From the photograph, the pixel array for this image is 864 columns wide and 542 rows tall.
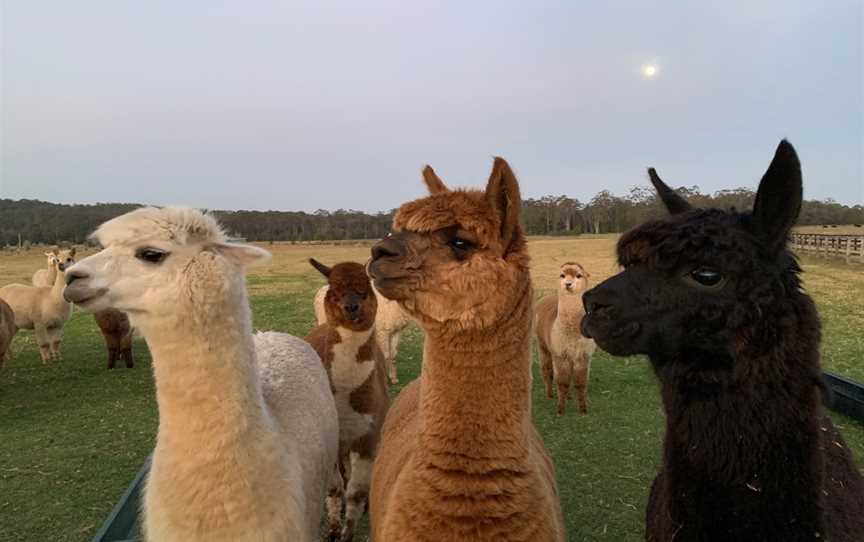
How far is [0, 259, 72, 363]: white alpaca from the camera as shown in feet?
32.0

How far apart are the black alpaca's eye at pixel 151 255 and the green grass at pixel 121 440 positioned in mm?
2987

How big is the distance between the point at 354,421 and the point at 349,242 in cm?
4855

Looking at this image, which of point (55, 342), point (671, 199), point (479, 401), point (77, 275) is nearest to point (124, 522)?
point (77, 275)

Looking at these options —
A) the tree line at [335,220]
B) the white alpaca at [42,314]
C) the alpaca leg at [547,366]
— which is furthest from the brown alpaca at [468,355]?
the tree line at [335,220]

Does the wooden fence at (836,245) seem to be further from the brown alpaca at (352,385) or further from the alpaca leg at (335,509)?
the alpaca leg at (335,509)

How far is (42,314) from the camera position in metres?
9.79

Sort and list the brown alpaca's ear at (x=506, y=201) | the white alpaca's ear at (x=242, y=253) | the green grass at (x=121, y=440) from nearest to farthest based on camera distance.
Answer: the brown alpaca's ear at (x=506, y=201) → the white alpaca's ear at (x=242, y=253) → the green grass at (x=121, y=440)

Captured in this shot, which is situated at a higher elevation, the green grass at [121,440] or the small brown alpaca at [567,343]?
the small brown alpaca at [567,343]

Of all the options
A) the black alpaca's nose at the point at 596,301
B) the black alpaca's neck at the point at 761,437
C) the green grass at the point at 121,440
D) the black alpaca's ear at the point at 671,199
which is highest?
the black alpaca's ear at the point at 671,199

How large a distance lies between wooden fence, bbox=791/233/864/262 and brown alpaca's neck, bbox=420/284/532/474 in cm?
2707

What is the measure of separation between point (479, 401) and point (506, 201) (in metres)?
0.75

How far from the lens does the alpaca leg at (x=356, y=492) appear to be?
12.8 feet

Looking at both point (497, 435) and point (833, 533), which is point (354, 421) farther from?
point (833, 533)

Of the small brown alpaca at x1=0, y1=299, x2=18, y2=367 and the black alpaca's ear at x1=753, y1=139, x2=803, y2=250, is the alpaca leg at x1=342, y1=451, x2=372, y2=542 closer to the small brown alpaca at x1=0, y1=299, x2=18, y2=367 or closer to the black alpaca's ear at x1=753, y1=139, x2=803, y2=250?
the black alpaca's ear at x1=753, y1=139, x2=803, y2=250
